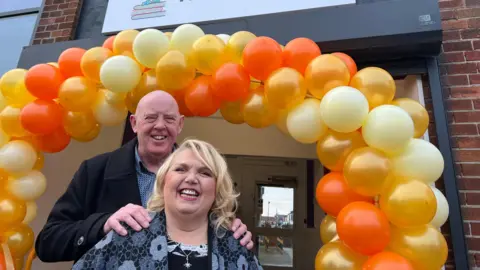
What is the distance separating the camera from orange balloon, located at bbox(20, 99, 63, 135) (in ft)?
7.18

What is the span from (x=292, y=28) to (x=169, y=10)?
1.29 meters

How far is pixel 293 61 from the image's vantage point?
6.42ft

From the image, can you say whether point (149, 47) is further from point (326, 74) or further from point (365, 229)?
point (365, 229)

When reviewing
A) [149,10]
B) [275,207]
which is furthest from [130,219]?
[275,207]

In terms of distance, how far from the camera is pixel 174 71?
202 cm

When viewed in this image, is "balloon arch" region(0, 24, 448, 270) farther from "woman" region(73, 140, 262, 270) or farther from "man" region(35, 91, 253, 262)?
"woman" region(73, 140, 262, 270)

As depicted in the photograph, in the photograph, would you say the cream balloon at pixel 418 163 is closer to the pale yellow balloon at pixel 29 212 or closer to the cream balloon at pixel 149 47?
the cream balloon at pixel 149 47

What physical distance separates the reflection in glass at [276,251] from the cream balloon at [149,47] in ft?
15.9

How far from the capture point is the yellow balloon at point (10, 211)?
2191 millimetres

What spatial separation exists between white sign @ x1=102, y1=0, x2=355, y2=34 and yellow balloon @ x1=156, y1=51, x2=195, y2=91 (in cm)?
121

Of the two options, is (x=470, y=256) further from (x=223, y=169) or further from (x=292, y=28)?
(x=292, y=28)

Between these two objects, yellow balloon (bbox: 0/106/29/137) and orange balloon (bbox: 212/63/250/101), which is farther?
yellow balloon (bbox: 0/106/29/137)

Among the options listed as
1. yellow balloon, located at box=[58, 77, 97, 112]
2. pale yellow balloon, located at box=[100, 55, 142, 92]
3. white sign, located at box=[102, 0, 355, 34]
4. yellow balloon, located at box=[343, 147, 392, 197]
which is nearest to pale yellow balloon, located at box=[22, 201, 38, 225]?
yellow balloon, located at box=[58, 77, 97, 112]

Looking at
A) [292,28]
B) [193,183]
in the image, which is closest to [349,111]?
[193,183]
